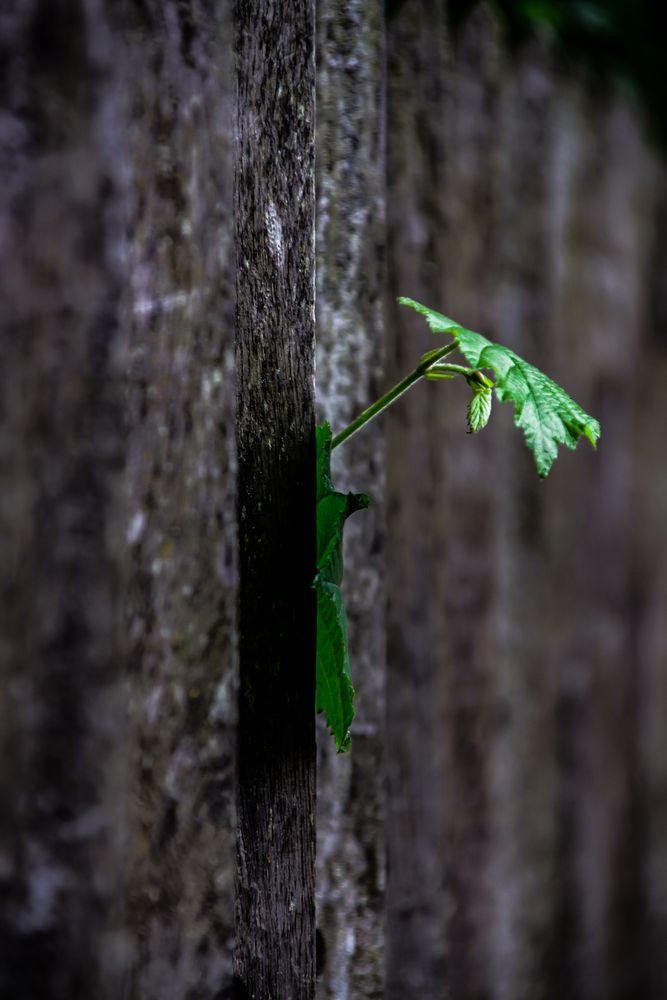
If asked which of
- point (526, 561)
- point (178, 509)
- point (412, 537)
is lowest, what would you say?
point (526, 561)

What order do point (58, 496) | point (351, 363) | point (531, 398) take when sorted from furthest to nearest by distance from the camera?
point (58, 496) → point (351, 363) → point (531, 398)

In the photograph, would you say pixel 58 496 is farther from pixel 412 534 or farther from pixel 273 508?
pixel 273 508

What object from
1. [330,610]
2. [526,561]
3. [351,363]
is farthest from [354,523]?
[526,561]

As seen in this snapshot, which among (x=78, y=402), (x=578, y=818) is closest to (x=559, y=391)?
(x=78, y=402)

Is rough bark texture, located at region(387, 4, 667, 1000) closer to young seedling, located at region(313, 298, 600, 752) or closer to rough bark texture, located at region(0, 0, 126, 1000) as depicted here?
rough bark texture, located at region(0, 0, 126, 1000)

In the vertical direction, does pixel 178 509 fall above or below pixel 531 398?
below
